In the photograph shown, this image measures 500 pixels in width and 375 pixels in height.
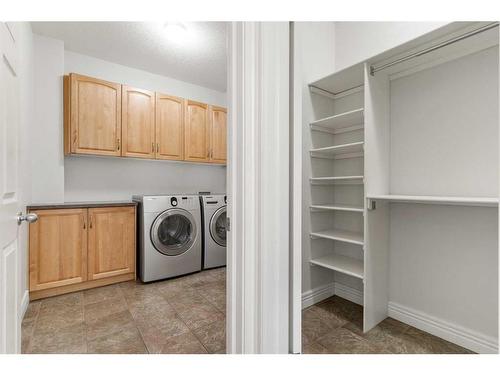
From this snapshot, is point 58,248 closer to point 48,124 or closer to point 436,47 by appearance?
point 48,124

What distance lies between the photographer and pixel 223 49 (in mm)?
2834

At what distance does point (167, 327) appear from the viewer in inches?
71.1

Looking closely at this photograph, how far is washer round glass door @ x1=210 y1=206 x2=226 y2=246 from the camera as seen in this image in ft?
10.2

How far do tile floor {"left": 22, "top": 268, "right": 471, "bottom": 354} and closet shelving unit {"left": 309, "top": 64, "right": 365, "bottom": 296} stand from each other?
0.40 metres

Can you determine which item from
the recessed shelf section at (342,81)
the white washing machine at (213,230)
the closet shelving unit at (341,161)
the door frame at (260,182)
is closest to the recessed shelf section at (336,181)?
the closet shelving unit at (341,161)

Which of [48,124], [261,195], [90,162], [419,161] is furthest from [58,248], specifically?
[419,161]

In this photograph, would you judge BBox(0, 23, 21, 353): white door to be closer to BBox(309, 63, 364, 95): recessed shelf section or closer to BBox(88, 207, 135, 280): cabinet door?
BBox(88, 207, 135, 280): cabinet door

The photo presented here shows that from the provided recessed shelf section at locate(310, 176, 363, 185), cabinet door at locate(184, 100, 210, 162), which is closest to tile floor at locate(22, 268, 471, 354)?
recessed shelf section at locate(310, 176, 363, 185)

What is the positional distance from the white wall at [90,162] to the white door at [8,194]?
170 centimetres

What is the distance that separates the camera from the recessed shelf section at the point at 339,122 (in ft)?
6.39

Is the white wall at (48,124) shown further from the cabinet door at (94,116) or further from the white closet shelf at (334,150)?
the white closet shelf at (334,150)

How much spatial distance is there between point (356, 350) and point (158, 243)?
204cm

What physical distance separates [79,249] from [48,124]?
51.7 inches

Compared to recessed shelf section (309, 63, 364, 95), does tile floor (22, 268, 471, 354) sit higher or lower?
lower
